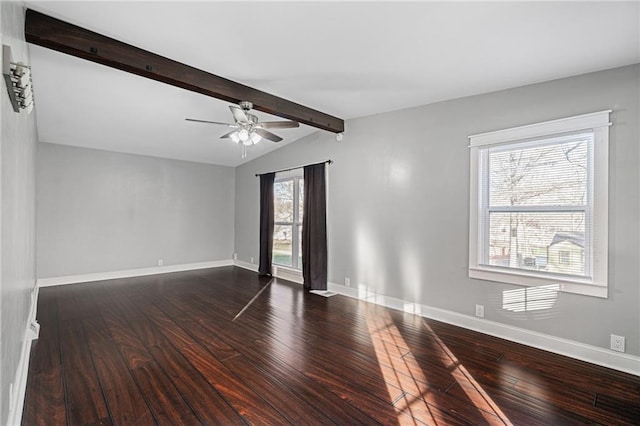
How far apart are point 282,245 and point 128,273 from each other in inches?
124

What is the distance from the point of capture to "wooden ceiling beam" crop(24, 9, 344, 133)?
2402 millimetres

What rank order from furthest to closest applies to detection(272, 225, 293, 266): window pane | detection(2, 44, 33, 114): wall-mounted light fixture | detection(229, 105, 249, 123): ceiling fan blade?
detection(272, 225, 293, 266): window pane, detection(229, 105, 249, 123): ceiling fan blade, detection(2, 44, 33, 114): wall-mounted light fixture

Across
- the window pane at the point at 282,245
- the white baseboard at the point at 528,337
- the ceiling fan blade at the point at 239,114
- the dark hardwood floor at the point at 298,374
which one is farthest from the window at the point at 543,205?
the window pane at the point at 282,245

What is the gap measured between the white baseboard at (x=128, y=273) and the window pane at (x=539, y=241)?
6.10m

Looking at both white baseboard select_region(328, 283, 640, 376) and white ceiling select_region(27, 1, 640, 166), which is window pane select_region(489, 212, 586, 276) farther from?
white ceiling select_region(27, 1, 640, 166)

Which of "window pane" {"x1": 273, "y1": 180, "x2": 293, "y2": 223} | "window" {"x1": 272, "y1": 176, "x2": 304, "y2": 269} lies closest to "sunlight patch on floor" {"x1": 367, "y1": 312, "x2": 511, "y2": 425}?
"window" {"x1": 272, "y1": 176, "x2": 304, "y2": 269}

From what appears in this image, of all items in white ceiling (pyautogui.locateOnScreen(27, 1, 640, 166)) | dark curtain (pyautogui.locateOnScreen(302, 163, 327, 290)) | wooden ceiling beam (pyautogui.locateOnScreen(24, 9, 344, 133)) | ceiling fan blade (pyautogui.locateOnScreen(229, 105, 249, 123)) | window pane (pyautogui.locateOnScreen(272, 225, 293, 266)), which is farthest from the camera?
window pane (pyautogui.locateOnScreen(272, 225, 293, 266))

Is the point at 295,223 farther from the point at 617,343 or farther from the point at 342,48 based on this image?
the point at 617,343

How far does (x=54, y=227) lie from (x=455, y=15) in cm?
677

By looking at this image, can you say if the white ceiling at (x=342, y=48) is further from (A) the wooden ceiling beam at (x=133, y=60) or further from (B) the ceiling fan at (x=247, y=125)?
(B) the ceiling fan at (x=247, y=125)

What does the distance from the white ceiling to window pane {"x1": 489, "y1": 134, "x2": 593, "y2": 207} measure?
69cm

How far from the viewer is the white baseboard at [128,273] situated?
548 cm

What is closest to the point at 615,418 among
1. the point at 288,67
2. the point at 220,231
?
the point at 288,67

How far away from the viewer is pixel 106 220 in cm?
Answer: 601
